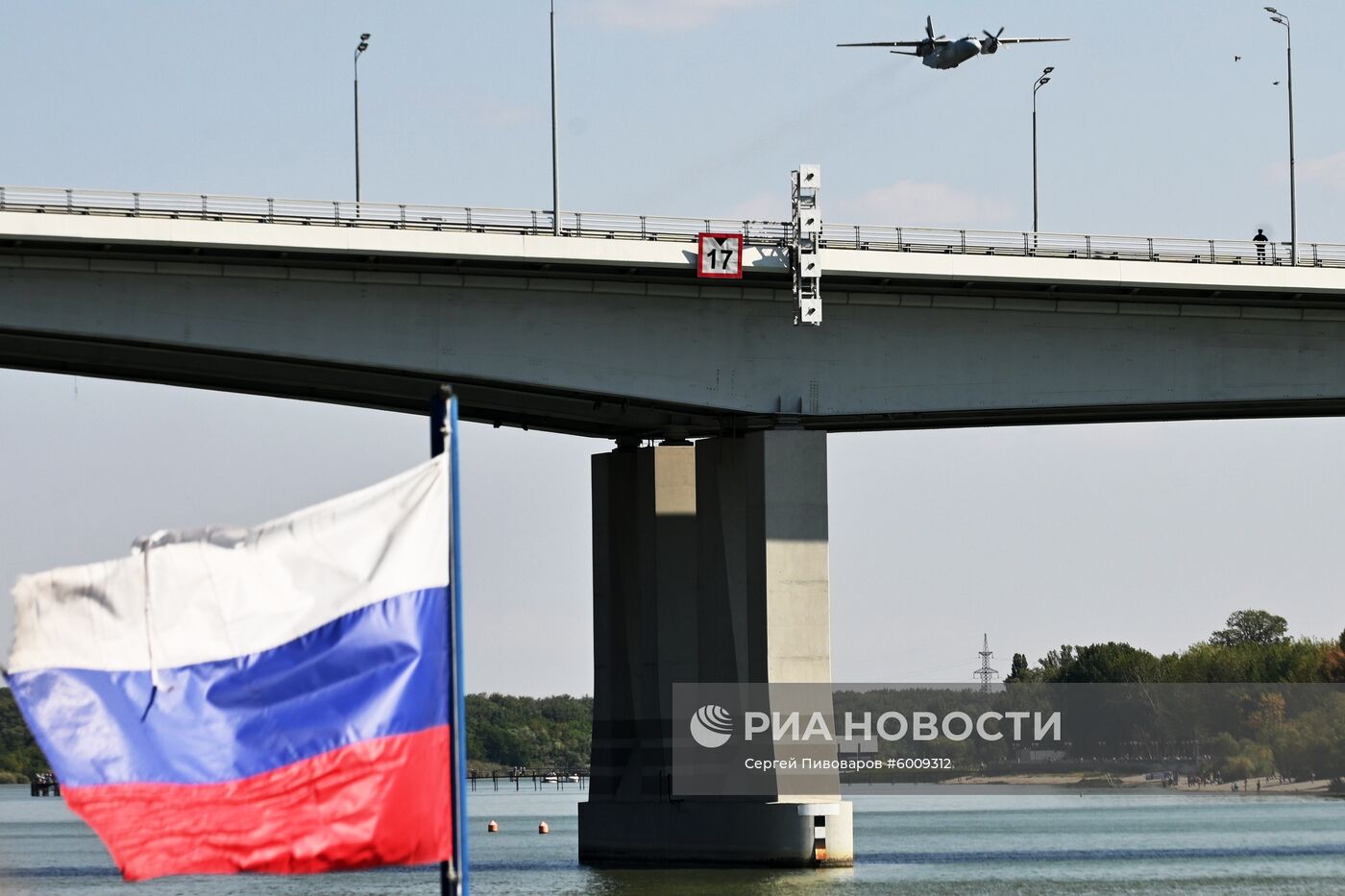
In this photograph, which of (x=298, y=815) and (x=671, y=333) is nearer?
(x=298, y=815)

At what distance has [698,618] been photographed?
198ft

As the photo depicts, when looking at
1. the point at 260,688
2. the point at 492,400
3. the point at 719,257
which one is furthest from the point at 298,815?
the point at 492,400

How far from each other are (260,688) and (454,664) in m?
1.07

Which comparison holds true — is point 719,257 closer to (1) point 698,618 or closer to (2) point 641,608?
(1) point 698,618

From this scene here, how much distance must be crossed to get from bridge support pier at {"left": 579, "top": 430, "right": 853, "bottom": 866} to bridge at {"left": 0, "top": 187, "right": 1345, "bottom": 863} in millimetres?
99

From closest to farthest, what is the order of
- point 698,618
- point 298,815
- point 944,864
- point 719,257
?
point 298,815
point 719,257
point 698,618
point 944,864

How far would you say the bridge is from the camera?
4919cm

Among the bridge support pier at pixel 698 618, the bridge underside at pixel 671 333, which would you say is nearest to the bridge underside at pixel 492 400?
the bridge underside at pixel 671 333

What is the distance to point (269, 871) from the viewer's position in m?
Answer: 10.9

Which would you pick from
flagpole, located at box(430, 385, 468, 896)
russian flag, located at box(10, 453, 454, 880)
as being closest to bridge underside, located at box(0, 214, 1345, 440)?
flagpole, located at box(430, 385, 468, 896)

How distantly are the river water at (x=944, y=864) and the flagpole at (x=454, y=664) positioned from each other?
2272 centimetres

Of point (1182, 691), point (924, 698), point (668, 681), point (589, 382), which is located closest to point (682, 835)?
point (668, 681)

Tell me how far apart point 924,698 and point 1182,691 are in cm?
2671

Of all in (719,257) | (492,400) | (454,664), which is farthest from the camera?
(492,400)
